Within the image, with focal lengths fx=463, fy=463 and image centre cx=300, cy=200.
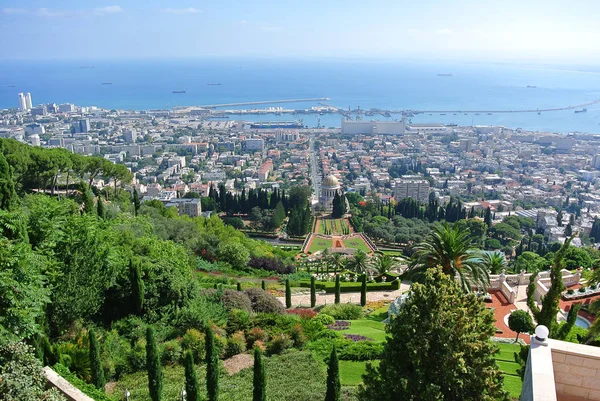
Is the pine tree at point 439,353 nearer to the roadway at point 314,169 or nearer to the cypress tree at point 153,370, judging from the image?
the cypress tree at point 153,370

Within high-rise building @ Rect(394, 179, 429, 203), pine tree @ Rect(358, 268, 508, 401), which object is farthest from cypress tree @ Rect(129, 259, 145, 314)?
high-rise building @ Rect(394, 179, 429, 203)

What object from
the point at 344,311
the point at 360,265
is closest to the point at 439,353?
the point at 344,311

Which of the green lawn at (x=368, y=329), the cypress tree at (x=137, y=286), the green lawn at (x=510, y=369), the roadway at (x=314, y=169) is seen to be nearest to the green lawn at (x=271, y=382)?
the green lawn at (x=368, y=329)

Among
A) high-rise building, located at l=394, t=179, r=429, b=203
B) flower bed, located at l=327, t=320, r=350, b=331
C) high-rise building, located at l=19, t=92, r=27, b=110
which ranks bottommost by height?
high-rise building, located at l=394, t=179, r=429, b=203

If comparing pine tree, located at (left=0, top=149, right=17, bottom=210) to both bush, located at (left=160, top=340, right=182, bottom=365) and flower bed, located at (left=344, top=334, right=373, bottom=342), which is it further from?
flower bed, located at (left=344, top=334, right=373, bottom=342)

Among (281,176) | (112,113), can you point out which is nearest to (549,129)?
(281,176)

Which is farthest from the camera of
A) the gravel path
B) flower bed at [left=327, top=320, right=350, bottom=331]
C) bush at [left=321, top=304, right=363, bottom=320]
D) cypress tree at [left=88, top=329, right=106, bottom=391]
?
the gravel path

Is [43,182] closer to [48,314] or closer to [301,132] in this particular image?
[48,314]
